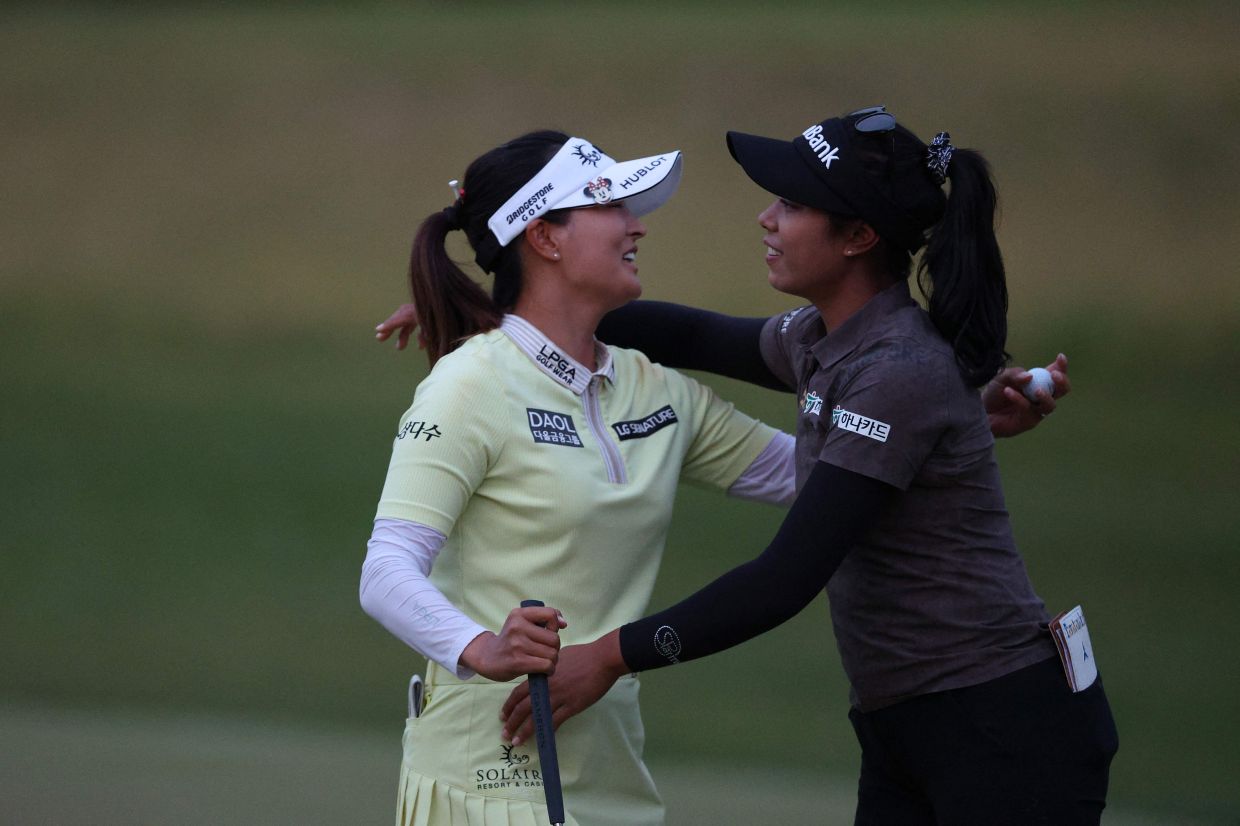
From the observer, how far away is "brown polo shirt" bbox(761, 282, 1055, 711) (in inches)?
71.6

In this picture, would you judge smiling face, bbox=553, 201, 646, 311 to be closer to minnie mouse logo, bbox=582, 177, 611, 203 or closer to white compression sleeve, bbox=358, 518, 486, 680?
minnie mouse logo, bbox=582, 177, 611, 203

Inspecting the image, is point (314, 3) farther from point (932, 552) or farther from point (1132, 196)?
point (932, 552)

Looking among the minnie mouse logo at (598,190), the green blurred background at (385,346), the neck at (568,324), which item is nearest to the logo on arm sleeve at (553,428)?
the neck at (568,324)

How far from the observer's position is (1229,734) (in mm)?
3518

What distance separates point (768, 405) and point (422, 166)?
121 cm

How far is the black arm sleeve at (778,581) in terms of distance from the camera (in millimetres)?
1809

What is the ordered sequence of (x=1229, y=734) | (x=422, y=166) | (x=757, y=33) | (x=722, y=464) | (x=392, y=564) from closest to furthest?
(x=392, y=564), (x=722, y=464), (x=1229, y=734), (x=757, y=33), (x=422, y=166)

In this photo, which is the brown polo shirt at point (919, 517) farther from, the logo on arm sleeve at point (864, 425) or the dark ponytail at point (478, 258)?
the dark ponytail at point (478, 258)

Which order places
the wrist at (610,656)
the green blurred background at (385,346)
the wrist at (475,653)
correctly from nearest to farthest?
1. the wrist at (475,653)
2. the wrist at (610,656)
3. the green blurred background at (385,346)

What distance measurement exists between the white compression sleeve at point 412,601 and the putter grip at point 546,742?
0.08 meters

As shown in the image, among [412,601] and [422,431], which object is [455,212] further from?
[412,601]

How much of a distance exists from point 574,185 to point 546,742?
791mm

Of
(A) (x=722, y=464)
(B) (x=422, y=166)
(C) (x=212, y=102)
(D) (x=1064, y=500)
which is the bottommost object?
(A) (x=722, y=464)

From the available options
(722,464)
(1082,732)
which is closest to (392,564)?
(722,464)
